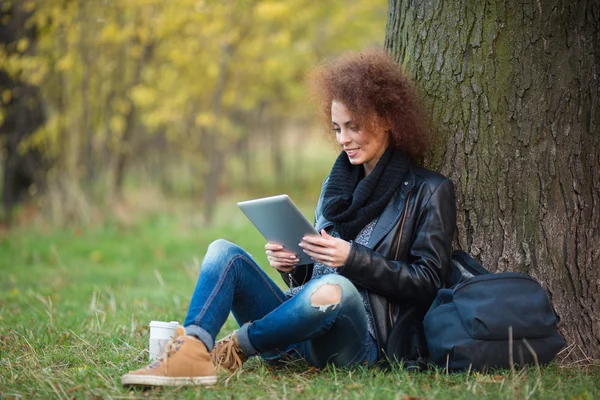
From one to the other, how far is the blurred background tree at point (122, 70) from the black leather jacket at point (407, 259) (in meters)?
5.57

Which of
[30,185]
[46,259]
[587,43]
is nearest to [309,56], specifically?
[30,185]

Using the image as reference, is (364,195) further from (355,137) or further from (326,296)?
(326,296)

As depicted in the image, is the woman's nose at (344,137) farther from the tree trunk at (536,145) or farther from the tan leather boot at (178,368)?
the tan leather boot at (178,368)

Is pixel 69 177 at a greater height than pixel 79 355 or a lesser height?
greater

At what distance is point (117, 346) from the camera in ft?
13.2

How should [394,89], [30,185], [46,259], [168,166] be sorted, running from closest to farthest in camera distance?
[394,89], [46,259], [30,185], [168,166]

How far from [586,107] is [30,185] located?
10.7 meters

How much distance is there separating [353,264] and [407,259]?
36 centimetres

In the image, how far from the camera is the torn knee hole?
3.12m

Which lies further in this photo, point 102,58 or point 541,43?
point 102,58

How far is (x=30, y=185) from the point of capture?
488 inches

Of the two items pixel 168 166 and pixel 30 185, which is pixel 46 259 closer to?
pixel 30 185

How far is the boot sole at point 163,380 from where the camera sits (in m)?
2.97

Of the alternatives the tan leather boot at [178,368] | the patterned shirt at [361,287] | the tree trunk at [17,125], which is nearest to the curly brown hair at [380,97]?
the patterned shirt at [361,287]
